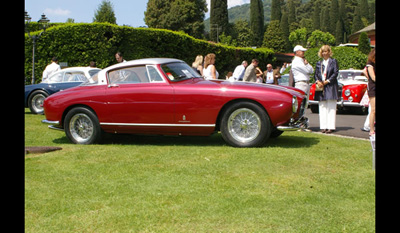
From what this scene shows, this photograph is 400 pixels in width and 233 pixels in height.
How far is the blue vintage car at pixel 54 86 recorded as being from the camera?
597 inches

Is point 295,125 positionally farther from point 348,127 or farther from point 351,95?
point 351,95

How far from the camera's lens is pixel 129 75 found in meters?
8.72

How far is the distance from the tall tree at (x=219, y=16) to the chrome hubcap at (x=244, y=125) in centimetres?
7728

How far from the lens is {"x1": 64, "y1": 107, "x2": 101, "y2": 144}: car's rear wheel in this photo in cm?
872

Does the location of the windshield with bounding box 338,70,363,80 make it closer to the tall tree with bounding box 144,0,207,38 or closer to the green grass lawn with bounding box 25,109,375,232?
the green grass lawn with bounding box 25,109,375,232

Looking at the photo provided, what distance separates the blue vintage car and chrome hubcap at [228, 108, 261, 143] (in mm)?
8258

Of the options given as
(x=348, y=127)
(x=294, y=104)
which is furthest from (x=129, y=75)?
(x=348, y=127)

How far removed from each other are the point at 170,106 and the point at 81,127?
181cm

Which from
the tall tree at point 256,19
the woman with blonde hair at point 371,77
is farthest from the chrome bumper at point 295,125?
the tall tree at point 256,19

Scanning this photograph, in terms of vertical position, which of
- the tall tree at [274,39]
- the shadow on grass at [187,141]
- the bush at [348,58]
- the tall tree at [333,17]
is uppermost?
the tall tree at [333,17]

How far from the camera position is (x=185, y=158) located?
23.4ft

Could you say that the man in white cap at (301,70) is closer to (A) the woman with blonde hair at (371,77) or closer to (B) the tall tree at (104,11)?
(A) the woman with blonde hair at (371,77)

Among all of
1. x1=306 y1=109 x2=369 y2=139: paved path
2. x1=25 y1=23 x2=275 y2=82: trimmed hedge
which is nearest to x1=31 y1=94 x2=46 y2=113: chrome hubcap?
x1=25 y1=23 x2=275 y2=82: trimmed hedge
